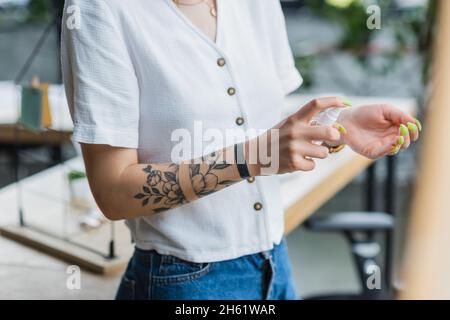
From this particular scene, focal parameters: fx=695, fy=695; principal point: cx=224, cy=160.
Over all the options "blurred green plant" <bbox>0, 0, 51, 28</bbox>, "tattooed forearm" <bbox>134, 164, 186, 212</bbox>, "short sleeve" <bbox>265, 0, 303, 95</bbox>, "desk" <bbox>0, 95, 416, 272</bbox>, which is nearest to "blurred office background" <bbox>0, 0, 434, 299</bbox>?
"blurred green plant" <bbox>0, 0, 51, 28</bbox>

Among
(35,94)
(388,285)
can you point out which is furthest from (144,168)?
(388,285)

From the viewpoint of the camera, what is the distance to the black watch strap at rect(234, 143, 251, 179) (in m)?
0.87

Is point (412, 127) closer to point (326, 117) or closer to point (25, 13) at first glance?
point (326, 117)

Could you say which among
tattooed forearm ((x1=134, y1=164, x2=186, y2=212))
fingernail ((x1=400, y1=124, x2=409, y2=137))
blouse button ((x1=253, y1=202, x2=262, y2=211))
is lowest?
blouse button ((x1=253, y1=202, x2=262, y2=211))

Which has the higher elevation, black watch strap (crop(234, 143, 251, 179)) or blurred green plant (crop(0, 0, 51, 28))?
black watch strap (crop(234, 143, 251, 179))

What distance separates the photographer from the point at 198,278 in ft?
3.23

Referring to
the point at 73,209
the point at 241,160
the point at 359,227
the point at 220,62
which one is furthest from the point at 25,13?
the point at 241,160

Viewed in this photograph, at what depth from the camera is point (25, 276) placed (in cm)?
142

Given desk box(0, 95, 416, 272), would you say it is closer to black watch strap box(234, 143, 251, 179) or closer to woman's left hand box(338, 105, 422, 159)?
woman's left hand box(338, 105, 422, 159)

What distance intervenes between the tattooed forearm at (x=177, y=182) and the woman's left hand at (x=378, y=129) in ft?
0.66

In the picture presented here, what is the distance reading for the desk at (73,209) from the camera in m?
1.53

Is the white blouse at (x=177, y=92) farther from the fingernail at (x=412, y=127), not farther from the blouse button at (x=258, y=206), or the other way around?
the fingernail at (x=412, y=127)

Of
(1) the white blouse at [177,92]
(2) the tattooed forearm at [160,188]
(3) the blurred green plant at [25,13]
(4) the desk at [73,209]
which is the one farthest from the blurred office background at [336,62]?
(2) the tattooed forearm at [160,188]

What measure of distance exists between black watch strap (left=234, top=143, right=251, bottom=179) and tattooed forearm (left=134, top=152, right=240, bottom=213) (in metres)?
0.01
